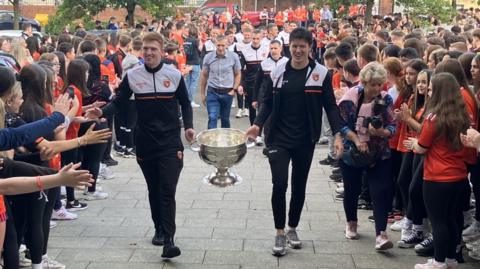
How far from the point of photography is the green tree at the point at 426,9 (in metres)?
20.2

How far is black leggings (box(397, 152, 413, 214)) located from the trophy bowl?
179cm

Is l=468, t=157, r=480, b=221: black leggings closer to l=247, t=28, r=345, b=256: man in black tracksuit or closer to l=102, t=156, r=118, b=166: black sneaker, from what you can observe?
l=247, t=28, r=345, b=256: man in black tracksuit

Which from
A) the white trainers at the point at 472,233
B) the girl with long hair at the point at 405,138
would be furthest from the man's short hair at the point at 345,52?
the white trainers at the point at 472,233

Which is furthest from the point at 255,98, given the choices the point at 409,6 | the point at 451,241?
the point at 409,6

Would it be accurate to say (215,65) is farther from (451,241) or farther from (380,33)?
(451,241)

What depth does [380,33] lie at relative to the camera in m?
12.9

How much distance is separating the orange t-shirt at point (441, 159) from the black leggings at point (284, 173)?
3.83ft

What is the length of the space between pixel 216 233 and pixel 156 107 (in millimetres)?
1598

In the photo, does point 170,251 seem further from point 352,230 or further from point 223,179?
point 352,230

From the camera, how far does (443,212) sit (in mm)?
5859

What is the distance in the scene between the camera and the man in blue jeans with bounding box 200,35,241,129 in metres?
11.4

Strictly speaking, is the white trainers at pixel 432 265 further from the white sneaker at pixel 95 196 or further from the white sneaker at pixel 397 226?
the white sneaker at pixel 95 196

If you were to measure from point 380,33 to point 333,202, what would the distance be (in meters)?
5.33

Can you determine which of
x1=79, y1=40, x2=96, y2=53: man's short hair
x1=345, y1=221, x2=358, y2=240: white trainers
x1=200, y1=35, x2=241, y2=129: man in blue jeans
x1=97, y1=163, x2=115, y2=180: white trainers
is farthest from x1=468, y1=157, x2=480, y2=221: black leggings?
x1=79, y1=40, x2=96, y2=53: man's short hair
